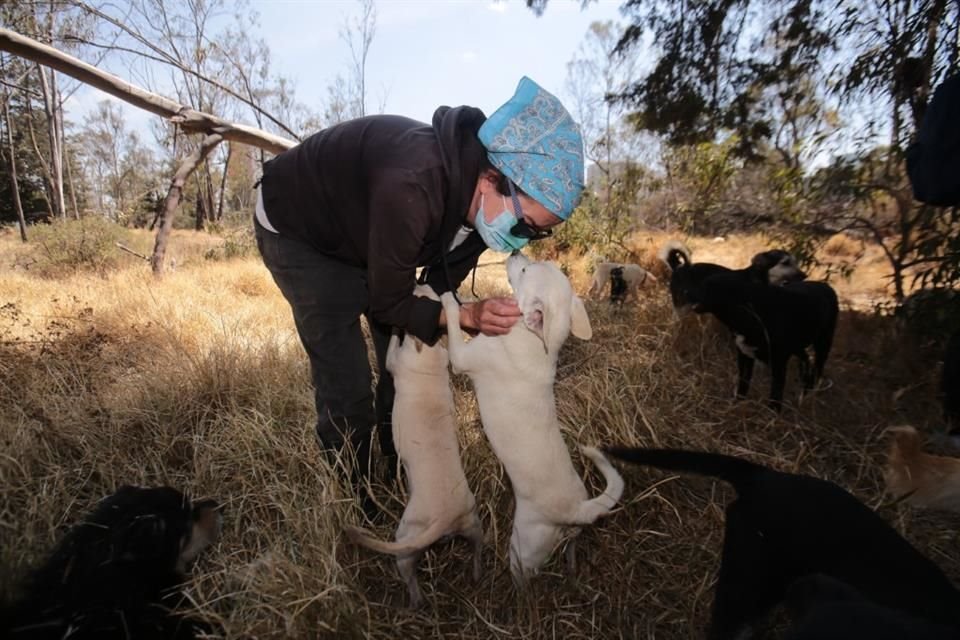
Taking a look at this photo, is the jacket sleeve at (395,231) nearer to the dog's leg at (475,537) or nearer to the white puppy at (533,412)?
the white puppy at (533,412)

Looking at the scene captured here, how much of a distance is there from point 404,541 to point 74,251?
8398 millimetres

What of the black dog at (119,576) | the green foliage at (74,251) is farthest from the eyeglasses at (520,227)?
the green foliage at (74,251)

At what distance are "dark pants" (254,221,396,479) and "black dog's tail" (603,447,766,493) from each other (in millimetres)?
1075

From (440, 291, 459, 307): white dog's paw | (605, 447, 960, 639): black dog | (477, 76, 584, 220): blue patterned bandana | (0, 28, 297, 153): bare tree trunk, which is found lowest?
(605, 447, 960, 639): black dog

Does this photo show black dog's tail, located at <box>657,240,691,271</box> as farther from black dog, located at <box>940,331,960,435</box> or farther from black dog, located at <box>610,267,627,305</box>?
black dog, located at <box>940,331,960,435</box>

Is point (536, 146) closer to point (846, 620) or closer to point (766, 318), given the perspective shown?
point (846, 620)

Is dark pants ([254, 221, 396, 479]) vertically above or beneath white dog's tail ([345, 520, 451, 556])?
above

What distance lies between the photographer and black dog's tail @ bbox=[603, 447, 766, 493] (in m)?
1.54

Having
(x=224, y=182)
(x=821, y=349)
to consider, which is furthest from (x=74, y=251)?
(x=224, y=182)

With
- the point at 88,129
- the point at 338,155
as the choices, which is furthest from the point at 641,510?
the point at 88,129

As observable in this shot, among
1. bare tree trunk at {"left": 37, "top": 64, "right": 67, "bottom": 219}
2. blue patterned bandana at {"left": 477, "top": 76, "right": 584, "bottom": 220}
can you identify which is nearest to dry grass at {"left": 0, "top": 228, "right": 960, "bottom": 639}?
blue patterned bandana at {"left": 477, "top": 76, "right": 584, "bottom": 220}

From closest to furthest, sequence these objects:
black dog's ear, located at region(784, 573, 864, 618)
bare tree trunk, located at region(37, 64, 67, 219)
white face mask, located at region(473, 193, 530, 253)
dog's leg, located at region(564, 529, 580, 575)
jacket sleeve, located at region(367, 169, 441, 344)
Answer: black dog's ear, located at region(784, 573, 864, 618), jacket sleeve, located at region(367, 169, 441, 344), white face mask, located at region(473, 193, 530, 253), dog's leg, located at region(564, 529, 580, 575), bare tree trunk, located at region(37, 64, 67, 219)

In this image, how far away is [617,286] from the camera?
228 inches

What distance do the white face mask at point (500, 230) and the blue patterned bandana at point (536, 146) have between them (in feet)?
0.56
